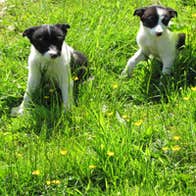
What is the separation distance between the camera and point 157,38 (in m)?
5.87

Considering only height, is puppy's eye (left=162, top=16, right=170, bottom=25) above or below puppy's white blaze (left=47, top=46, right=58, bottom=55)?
above

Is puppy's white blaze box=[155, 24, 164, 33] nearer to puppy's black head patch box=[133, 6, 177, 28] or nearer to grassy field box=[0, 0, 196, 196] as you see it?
puppy's black head patch box=[133, 6, 177, 28]

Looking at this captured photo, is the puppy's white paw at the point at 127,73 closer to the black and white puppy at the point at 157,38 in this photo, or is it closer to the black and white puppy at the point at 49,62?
the black and white puppy at the point at 157,38

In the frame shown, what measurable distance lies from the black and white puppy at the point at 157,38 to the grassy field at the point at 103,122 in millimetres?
95

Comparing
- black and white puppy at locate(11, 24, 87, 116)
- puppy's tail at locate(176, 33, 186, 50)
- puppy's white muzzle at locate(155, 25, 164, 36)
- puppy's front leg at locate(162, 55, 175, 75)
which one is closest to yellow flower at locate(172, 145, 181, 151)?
black and white puppy at locate(11, 24, 87, 116)

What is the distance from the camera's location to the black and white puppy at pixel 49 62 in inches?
207

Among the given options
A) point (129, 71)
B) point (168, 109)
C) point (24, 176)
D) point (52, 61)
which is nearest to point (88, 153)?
point (24, 176)

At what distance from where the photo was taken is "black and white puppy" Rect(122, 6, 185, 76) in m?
5.68

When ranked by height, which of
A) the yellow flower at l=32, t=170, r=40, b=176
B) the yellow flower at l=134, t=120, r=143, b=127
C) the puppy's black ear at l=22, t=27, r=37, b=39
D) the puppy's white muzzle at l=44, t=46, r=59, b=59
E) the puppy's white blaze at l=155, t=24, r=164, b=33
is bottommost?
the yellow flower at l=32, t=170, r=40, b=176

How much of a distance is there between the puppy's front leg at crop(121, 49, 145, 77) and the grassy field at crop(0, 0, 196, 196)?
12 cm

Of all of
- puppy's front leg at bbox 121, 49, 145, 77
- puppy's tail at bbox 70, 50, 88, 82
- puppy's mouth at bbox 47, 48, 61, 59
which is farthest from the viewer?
puppy's front leg at bbox 121, 49, 145, 77

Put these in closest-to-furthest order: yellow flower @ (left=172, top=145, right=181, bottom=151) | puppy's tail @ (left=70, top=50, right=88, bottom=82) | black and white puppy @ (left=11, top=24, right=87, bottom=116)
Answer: yellow flower @ (left=172, top=145, right=181, bottom=151)
black and white puppy @ (left=11, top=24, right=87, bottom=116)
puppy's tail @ (left=70, top=50, right=88, bottom=82)

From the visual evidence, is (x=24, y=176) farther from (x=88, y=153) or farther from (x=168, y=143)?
(x=168, y=143)

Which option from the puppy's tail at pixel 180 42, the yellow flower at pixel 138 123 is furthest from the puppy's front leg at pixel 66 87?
the puppy's tail at pixel 180 42
